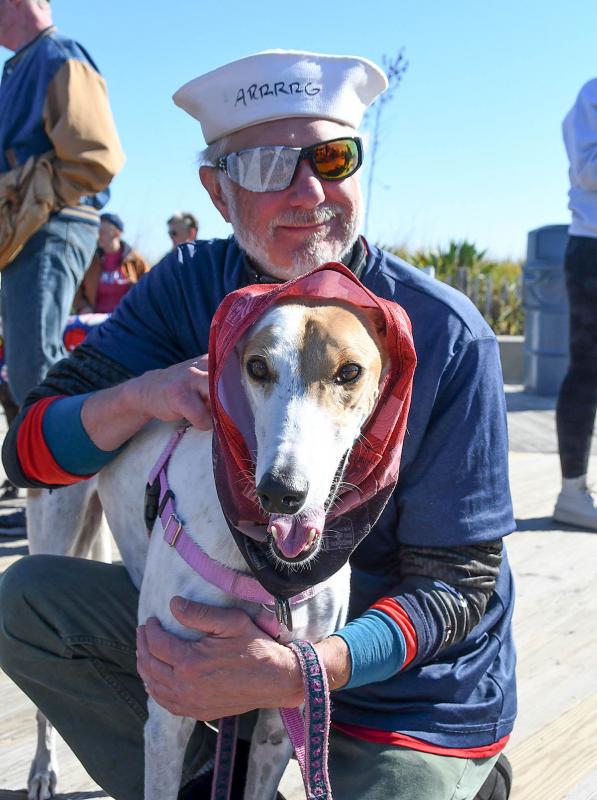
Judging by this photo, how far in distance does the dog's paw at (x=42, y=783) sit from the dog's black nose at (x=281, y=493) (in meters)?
1.18

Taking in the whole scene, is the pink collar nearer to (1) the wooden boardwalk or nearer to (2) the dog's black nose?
(2) the dog's black nose

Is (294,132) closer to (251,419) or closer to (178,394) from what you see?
(178,394)

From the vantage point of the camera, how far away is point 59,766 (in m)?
2.22

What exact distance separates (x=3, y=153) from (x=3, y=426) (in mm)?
3379

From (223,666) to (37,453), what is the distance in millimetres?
639

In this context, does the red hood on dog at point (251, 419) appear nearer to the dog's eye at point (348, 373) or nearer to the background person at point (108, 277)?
the dog's eye at point (348, 373)

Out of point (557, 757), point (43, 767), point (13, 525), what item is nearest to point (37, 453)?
point (43, 767)

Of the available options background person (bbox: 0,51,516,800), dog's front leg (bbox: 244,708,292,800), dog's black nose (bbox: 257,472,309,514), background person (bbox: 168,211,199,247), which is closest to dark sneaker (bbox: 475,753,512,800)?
background person (bbox: 0,51,516,800)

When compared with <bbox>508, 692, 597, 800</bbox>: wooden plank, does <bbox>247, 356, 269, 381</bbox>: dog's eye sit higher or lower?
higher

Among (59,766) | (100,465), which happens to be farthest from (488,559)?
(59,766)

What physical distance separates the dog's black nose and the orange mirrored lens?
81 cm

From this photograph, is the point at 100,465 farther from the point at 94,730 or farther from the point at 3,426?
the point at 3,426

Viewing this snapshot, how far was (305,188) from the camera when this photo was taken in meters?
1.81

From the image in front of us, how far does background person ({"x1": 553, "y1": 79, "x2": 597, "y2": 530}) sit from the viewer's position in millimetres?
3947
